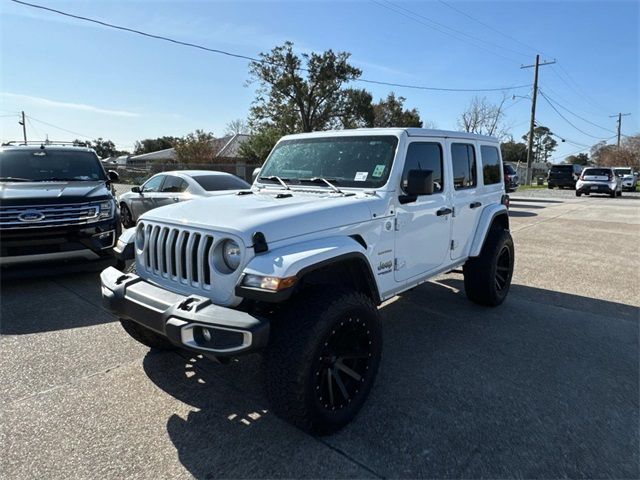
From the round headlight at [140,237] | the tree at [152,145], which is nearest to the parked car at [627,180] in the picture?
the round headlight at [140,237]

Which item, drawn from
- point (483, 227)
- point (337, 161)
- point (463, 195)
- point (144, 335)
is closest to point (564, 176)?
point (483, 227)

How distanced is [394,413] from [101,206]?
15.5 feet

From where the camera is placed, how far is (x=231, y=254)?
8.32ft

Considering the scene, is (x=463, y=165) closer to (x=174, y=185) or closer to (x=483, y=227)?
(x=483, y=227)

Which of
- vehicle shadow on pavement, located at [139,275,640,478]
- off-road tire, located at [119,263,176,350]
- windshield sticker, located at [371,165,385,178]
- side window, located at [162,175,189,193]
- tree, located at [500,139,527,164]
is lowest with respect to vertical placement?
vehicle shadow on pavement, located at [139,275,640,478]

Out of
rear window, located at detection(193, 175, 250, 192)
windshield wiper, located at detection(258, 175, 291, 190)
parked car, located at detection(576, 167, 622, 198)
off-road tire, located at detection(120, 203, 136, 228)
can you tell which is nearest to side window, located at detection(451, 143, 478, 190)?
windshield wiper, located at detection(258, 175, 291, 190)

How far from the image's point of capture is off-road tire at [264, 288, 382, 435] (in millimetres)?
2359

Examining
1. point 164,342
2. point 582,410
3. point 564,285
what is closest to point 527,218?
point 564,285

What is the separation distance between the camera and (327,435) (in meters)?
2.59

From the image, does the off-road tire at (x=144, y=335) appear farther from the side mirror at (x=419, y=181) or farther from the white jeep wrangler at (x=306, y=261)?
the side mirror at (x=419, y=181)

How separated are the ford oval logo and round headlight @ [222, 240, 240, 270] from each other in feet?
12.5

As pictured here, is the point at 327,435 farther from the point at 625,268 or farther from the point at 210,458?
the point at 625,268

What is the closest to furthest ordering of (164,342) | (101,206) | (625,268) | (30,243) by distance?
(164,342), (30,243), (101,206), (625,268)

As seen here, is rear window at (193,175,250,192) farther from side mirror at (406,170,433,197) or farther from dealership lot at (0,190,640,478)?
side mirror at (406,170,433,197)
